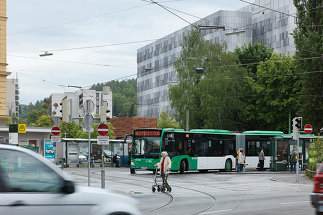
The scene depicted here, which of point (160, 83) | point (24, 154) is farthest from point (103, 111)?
point (160, 83)

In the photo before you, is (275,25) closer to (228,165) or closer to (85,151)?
(85,151)

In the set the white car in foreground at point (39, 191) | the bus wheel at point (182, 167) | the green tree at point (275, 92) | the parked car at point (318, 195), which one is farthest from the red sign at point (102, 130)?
the green tree at point (275, 92)

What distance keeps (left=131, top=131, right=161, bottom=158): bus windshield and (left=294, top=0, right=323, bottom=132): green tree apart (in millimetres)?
14731

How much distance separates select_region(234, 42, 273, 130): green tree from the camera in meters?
57.4

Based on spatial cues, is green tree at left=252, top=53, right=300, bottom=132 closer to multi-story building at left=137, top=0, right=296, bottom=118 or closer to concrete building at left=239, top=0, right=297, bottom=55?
multi-story building at left=137, top=0, right=296, bottom=118

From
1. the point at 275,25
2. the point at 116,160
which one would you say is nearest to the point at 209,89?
the point at 116,160

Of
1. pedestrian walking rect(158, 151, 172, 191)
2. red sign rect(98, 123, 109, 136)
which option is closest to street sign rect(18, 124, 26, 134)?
red sign rect(98, 123, 109, 136)

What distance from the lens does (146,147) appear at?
34906 mm

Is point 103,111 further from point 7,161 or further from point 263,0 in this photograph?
point 263,0

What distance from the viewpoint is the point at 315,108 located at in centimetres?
4484

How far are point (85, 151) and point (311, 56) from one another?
1976 centimetres

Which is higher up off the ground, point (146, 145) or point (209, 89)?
point (209, 89)

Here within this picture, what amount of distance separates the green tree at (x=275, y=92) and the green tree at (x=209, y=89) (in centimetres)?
208

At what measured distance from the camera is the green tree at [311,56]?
42719 mm
